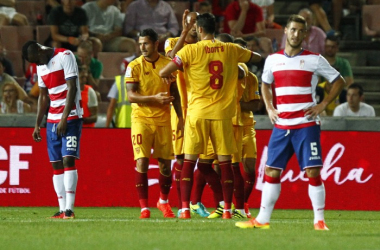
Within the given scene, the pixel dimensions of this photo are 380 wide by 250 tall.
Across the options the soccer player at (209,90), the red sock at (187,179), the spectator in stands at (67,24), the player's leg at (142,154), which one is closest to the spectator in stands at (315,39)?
the spectator in stands at (67,24)

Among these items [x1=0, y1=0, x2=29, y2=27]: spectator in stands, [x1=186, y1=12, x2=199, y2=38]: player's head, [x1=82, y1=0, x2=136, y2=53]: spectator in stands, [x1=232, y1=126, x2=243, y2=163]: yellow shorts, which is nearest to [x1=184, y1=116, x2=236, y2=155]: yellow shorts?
[x1=232, y1=126, x2=243, y2=163]: yellow shorts

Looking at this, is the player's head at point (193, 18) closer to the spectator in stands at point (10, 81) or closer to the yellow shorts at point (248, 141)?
the yellow shorts at point (248, 141)

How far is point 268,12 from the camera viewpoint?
63.0ft

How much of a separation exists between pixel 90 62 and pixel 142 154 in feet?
19.3

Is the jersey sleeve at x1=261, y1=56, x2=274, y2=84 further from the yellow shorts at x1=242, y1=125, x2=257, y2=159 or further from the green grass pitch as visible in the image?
the yellow shorts at x1=242, y1=125, x2=257, y2=159

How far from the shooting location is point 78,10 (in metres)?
17.6

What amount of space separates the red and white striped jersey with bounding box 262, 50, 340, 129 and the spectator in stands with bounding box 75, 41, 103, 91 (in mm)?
7748

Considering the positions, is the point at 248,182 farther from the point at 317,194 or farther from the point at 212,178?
the point at 317,194

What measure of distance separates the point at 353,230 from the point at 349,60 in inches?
370

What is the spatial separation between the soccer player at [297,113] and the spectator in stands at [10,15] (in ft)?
32.8

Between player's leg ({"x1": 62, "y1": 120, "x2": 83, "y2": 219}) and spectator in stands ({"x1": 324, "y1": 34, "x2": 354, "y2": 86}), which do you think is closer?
player's leg ({"x1": 62, "y1": 120, "x2": 83, "y2": 219})

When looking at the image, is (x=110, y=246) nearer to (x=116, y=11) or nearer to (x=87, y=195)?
(x=87, y=195)

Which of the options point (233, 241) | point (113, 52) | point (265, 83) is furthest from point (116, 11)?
point (233, 241)

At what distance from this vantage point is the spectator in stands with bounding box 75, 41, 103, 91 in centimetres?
1684
